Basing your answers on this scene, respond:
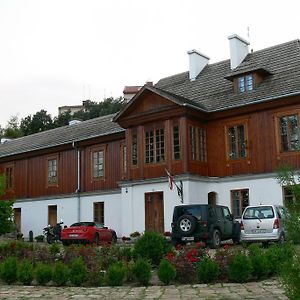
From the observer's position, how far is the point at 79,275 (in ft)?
35.9

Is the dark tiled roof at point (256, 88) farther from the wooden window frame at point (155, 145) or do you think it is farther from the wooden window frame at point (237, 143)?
the wooden window frame at point (155, 145)

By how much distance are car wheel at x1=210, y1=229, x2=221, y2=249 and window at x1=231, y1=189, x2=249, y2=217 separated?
493cm

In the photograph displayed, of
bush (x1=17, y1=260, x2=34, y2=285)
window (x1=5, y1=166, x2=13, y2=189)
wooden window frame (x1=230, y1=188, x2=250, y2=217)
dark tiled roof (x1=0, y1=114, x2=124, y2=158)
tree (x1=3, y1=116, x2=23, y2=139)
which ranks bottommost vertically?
bush (x1=17, y1=260, x2=34, y2=285)

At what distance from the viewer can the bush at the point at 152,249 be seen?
43.4 ft

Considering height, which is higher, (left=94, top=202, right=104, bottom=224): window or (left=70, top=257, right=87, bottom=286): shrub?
(left=94, top=202, right=104, bottom=224): window

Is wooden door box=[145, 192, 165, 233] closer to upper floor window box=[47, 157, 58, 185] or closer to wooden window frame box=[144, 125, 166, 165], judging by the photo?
wooden window frame box=[144, 125, 166, 165]

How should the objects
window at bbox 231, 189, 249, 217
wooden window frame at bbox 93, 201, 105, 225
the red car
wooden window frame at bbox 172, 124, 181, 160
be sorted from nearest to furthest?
window at bbox 231, 189, 249, 217, wooden window frame at bbox 172, 124, 181, 160, the red car, wooden window frame at bbox 93, 201, 105, 225

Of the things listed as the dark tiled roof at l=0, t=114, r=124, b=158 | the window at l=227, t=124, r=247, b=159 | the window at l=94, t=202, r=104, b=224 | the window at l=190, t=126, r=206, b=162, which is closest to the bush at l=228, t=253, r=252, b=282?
the window at l=190, t=126, r=206, b=162

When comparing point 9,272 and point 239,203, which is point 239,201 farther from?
point 9,272

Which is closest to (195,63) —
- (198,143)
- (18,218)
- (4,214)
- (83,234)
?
(198,143)

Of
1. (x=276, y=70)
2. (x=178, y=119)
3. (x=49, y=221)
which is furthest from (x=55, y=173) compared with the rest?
(x=276, y=70)

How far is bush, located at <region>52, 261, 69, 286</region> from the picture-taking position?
11.0m

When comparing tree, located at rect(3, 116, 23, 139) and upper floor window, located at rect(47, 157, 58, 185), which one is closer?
upper floor window, located at rect(47, 157, 58, 185)

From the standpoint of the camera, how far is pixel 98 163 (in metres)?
30.5
